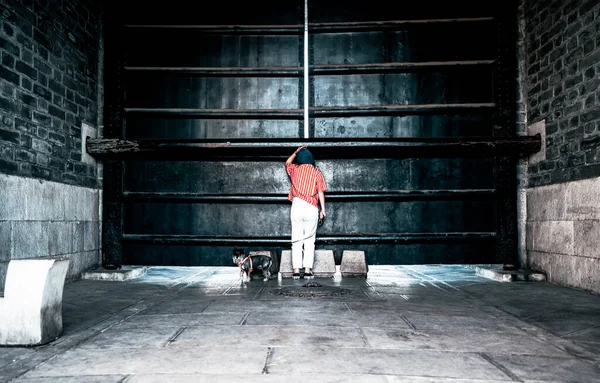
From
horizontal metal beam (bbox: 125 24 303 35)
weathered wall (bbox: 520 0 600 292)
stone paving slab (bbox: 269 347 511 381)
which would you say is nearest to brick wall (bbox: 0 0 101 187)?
horizontal metal beam (bbox: 125 24 303 35)

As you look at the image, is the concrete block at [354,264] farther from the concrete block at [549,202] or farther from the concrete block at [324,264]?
the concrete block at [549,202]

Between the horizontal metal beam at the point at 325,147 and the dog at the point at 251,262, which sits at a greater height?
the horizontal metal beam at the point at 325,147

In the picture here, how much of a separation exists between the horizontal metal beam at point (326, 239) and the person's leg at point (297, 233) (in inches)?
20.2

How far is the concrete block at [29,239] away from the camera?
5.33 m

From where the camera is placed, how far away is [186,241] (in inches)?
286

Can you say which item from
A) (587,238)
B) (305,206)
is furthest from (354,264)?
(587,238)

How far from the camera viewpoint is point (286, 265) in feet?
22.5

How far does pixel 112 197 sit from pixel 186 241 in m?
1.33

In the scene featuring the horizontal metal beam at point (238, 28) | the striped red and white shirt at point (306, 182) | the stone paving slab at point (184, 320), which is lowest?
the stone paving slab at point (184, 320)

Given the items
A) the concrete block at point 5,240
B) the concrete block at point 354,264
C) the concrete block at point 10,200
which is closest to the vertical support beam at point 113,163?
the concrete block at point 10,200

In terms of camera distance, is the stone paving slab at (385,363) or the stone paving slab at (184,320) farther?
the stone paving slab at (184,320)

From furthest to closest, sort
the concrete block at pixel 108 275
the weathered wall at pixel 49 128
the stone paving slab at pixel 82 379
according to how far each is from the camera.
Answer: the concrete block at pixel 108 275 < the weathered wall at pixel 49 128 < the stone paving slab at pixel 82 379

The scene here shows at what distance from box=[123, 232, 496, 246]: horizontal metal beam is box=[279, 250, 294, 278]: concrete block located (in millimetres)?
281

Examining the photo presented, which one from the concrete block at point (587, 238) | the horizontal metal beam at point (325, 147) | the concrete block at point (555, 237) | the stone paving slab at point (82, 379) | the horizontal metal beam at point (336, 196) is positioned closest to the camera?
the stone paving slab at point (82, 379)
